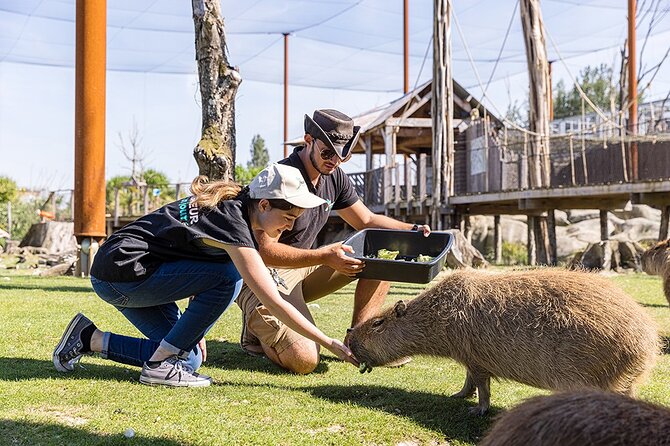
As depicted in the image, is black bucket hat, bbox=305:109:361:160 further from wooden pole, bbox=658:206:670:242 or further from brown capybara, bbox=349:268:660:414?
wooden pole, bbox=658:206:670:242

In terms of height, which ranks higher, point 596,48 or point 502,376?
point 596,48

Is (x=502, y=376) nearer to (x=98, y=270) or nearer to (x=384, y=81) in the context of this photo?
(x=98, y=270)

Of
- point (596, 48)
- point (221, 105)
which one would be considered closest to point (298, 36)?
point (596, 48)

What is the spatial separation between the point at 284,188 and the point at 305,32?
57.3ft

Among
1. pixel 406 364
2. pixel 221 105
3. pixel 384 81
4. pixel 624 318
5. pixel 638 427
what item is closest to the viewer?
pixel 638 427

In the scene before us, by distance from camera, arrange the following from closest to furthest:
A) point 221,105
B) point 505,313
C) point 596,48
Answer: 1. point 505,313
2. point 221,105
3. point 596,48

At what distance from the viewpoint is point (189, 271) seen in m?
3.40

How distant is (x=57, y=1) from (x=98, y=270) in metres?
13.9

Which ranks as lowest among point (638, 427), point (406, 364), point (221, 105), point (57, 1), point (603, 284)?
point (406, 364)

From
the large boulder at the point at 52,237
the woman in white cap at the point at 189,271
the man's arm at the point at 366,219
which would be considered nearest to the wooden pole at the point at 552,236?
the man's arm at the point at 366,219

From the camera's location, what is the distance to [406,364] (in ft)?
14.1

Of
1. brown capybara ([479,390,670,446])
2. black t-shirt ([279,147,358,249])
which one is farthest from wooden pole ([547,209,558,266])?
brown capybara ([479,390,670,446])

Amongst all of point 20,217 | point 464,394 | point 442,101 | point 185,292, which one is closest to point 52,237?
point 20,217

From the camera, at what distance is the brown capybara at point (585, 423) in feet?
4.99
